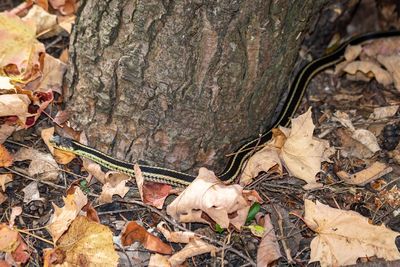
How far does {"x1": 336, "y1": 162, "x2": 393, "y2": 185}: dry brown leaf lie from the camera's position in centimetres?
318

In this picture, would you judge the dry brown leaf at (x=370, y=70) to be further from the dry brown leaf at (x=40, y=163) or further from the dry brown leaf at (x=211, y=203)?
the dry brown leaf at (x=40, y=163)

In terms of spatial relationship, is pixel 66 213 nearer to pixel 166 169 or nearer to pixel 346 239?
pixel 166 169

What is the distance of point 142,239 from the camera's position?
2744mm

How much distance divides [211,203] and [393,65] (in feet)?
6.68

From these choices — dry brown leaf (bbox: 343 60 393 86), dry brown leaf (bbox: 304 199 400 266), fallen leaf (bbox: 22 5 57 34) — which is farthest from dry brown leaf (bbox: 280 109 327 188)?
fallen leaf (bbox: 22 5 57 34)

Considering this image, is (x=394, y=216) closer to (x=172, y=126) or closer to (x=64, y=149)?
(x=172, y=126)

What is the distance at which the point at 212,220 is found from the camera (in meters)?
2.80

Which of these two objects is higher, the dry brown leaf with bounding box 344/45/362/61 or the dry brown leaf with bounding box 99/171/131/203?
the dry brown leaf with bounding box 344/45/362/61

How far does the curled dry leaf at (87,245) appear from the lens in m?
2.57

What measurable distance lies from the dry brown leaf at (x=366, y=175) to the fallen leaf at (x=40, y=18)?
85.9 inches

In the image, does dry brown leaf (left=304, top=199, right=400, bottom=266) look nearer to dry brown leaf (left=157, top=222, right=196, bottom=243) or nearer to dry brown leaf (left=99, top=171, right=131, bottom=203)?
dry brown leaf (left=157, top=222, right=196, bottom=243)

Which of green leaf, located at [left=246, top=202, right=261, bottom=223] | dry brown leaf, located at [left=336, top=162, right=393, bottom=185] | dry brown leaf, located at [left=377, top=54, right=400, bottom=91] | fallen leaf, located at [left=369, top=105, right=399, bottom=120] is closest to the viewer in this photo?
green leaf, located at [left=246, top=202, right=261, bottom=223]

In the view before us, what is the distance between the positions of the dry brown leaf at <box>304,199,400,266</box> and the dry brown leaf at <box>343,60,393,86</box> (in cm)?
161

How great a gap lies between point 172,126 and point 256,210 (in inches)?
25.3
